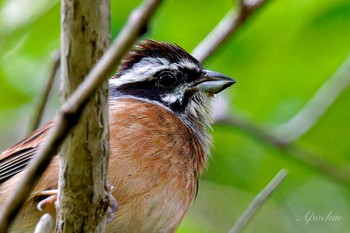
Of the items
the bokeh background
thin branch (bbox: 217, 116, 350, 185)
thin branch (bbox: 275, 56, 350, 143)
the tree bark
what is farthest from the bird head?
the tree bark

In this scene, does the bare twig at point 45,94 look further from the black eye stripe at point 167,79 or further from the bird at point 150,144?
the black eye stripe at point 167,79

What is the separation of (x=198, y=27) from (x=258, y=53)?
1.69 feet

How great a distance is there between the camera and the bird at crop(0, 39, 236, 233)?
4801mm

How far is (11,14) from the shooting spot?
6.19m

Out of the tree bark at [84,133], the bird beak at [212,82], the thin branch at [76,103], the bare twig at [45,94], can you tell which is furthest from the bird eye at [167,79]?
the thin branch at [76,103]

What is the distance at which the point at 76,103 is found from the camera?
108 inches

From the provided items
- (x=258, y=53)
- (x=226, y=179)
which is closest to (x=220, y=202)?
(x=226, y=179)

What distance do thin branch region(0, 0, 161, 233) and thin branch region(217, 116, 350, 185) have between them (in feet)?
12.0

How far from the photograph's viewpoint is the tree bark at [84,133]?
2.94 m

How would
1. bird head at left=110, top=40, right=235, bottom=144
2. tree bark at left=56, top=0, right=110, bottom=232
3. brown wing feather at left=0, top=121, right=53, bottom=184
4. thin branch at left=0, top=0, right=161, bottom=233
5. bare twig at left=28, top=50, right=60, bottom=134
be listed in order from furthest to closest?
bird head at left=110, top=40, right=235, bottom=144, brown wing feather at left=0, top=121, right=53, bottom=184, bare twig at left=28, top=50, right=60, bottom=134, tree bark at left=56, top=0, right=110, bottom=232, thin branch at left=0, top=0, right=161, bottom=233

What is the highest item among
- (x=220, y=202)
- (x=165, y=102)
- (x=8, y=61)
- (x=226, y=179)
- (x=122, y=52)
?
(x=122, y=52)

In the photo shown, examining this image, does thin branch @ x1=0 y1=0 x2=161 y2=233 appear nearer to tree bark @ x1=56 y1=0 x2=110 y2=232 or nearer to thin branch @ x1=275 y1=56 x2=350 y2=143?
tree bark @ x1=56 y1=0 x2=110 y2=232

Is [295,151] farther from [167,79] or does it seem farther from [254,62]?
[167,79]

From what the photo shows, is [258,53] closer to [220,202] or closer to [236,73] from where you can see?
[236,73]
